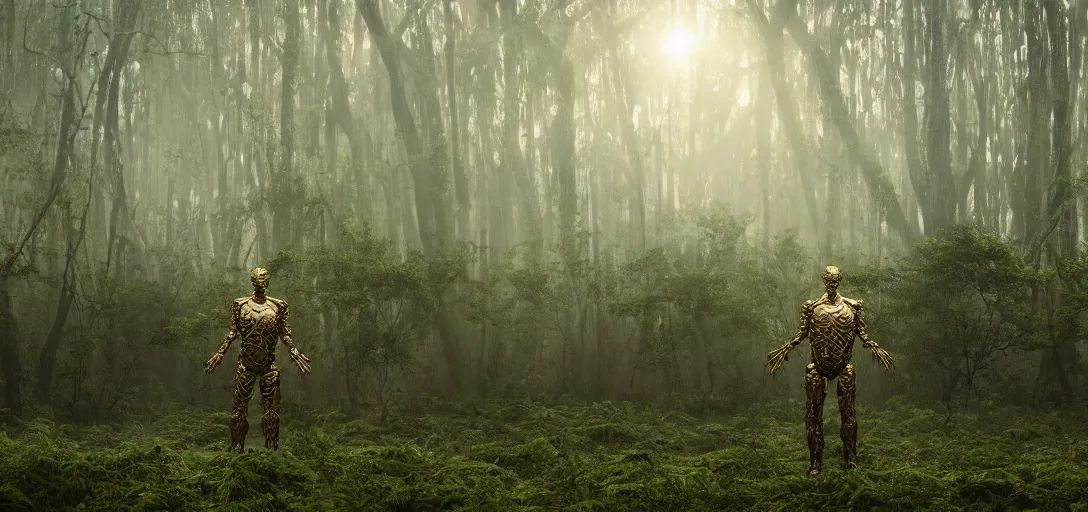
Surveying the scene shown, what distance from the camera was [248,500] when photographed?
6066 mm

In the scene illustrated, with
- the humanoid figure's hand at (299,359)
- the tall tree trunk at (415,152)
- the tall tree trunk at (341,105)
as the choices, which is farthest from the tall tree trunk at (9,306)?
the humanoid figure's hand at (299,359)

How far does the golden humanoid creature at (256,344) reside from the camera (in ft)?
22.9

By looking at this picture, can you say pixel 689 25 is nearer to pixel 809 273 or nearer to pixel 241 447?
pixel 809 273

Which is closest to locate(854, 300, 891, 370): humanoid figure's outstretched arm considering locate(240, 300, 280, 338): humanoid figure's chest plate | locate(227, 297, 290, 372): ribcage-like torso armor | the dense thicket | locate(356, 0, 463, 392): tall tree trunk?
locate(227, 297, 290, 372): ribcage-like torso armor

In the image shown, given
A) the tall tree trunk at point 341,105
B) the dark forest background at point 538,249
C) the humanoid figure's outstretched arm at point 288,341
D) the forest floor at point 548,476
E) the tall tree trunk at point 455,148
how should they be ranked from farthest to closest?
the tall tree trunk at point 341,105
the tall tree trunk at point 455,148
the dark forest background at point 538,249
the humanoid figure's outstretched arm at point 288,341
the forest floor at point 548,476

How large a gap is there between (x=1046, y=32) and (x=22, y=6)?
2310 centimetres

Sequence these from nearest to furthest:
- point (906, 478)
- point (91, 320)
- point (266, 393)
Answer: point (906, 478)
point (266, 393)
point (91, 320)

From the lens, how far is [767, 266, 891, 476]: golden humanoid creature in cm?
637

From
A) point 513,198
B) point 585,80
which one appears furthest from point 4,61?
point 585,80

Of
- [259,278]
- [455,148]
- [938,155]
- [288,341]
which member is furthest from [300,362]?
[938,155]

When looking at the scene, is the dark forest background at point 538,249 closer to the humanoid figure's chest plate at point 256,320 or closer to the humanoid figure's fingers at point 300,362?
the humanoid figure's fingers at point 300,362

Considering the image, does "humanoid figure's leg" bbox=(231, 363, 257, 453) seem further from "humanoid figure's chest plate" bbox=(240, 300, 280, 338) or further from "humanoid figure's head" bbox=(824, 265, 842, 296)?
"humanoid figure's head" bbox=(824, 265, 842, 296)

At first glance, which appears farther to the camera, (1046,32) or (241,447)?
(1046,32)

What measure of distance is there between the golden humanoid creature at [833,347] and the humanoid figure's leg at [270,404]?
4.51 meters
